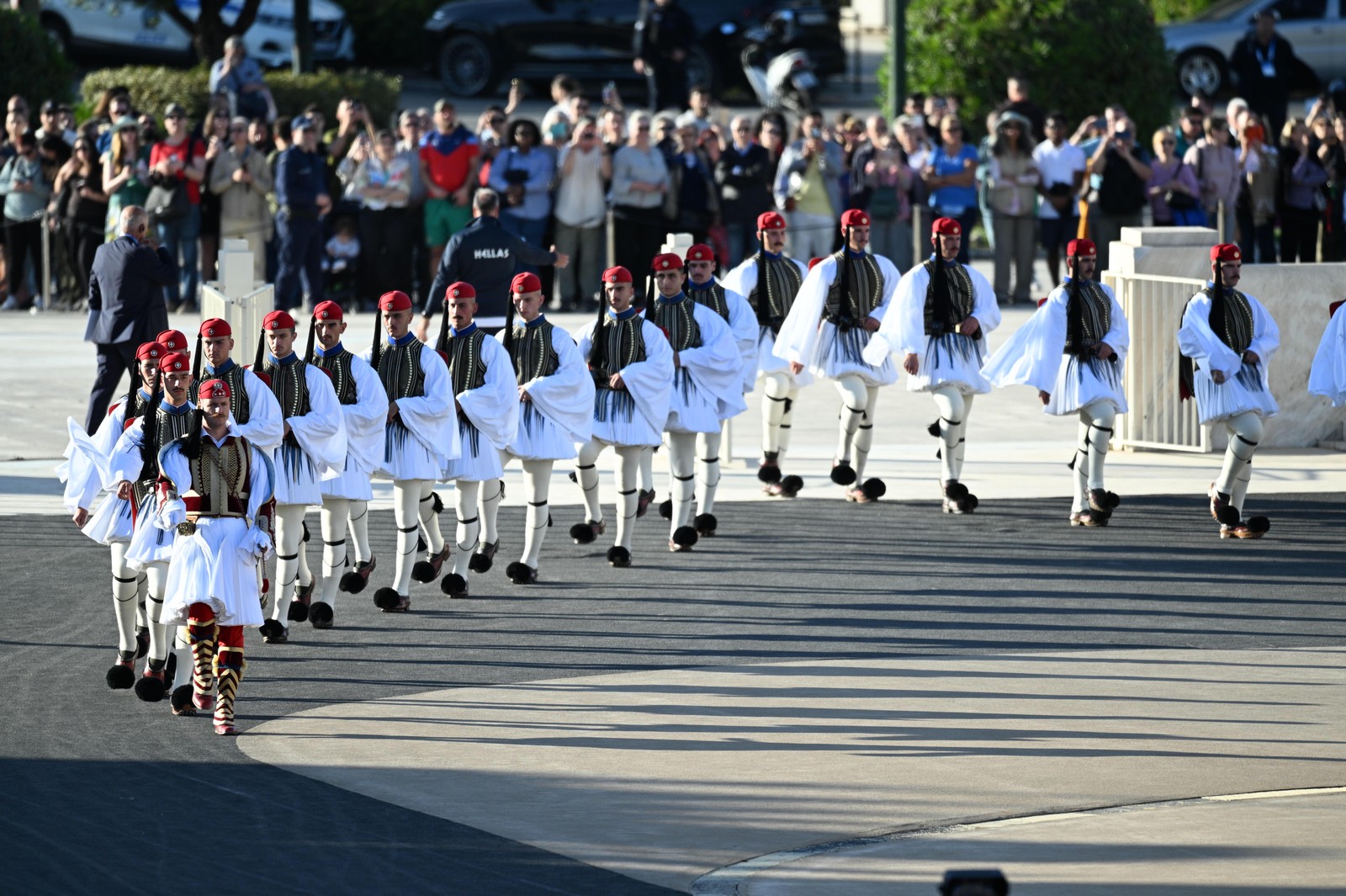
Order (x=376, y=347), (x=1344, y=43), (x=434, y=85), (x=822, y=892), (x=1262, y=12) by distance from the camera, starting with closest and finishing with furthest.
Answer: (x=822, y=892) → (x=376, y=347) → (x=1262, y=12) → (x=1344, y=43) → (x=434, y=85)

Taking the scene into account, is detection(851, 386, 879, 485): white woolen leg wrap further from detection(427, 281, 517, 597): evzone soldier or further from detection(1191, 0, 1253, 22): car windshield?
detection(1191, 0, 1253, 22): car windshield

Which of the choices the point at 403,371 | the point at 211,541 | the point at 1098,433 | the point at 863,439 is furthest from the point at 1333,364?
the point at 211,541

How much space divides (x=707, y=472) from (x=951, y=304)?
219 centimetres

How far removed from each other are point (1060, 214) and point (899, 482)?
875 cm

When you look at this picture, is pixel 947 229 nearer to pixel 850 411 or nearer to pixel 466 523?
pixel 850 411

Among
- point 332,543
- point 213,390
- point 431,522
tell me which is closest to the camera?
point 213,390

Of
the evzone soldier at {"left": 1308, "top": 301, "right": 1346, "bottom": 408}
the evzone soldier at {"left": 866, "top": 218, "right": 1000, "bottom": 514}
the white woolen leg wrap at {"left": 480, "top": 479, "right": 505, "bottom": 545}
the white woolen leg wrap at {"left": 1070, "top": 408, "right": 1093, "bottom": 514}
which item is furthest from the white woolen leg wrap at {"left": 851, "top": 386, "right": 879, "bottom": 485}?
the white woolen leg wrap at {"left": 480, "top": 479, "right": 505, "bottom": 545}

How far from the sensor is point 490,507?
557 inches

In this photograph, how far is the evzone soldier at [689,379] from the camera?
15109mm

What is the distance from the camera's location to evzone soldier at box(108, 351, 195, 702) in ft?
36.3

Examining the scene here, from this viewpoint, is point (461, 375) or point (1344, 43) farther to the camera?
point (1344, 43)

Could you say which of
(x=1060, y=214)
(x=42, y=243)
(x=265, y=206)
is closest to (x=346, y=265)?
(x=265, y=206)

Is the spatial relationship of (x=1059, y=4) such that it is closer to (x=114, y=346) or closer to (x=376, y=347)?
(x=114, y=346)

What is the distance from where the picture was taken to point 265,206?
2475 centimetres
